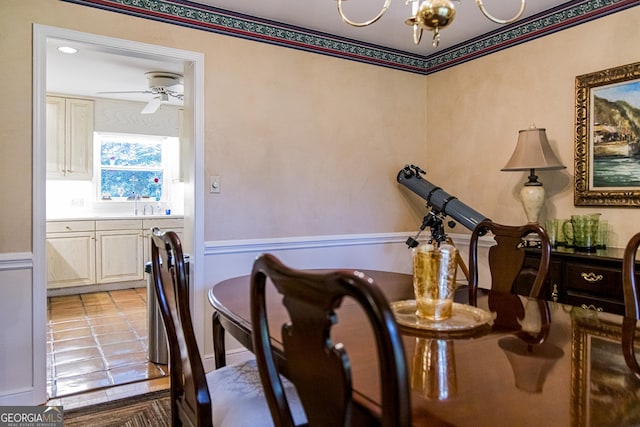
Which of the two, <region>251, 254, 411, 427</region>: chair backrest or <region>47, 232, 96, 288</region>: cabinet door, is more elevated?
<region>251, 254, 411, 427</region>: chair backrest

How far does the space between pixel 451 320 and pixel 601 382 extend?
1.57ft

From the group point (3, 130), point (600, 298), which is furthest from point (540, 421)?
point (3, 130)

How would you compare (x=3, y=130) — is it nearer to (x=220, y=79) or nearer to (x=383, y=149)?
(x=220, y=79)

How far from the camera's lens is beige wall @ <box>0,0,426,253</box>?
7.63ft

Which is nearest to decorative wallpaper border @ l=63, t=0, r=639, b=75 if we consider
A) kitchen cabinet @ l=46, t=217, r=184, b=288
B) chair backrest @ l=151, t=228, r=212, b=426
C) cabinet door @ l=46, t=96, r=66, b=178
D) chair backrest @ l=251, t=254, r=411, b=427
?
chair backrest @ l=151, t=228, r=212, b=426

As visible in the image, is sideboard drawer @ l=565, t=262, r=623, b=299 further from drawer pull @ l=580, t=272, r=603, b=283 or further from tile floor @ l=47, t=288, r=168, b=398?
tile floor @ l=47, t=288, r=168, b=398

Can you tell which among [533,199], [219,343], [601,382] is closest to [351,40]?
[533,199]

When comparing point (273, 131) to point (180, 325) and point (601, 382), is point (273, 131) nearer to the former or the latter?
point (180, 325)

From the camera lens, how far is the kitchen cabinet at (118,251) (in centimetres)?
502

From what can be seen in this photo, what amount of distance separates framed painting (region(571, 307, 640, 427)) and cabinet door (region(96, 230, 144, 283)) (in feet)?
16.1

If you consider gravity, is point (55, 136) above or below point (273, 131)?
above

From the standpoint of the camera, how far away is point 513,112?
3.13 meters

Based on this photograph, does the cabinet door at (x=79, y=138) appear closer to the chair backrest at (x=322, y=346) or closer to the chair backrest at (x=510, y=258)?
the chair backrest at (x=510, y=258)

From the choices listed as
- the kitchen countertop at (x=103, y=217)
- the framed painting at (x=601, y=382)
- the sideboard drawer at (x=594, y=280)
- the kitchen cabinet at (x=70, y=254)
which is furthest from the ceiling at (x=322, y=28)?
the framed painting at (x=601, y=382)
